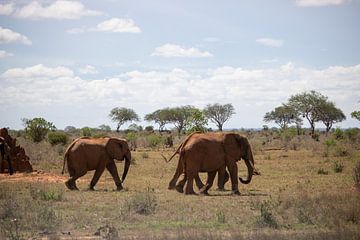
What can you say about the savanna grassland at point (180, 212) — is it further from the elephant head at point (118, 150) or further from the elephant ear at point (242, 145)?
the elephant ear at point (242, 145)

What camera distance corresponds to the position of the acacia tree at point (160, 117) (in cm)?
9330

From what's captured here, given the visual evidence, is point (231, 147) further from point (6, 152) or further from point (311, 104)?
point (311, 104)

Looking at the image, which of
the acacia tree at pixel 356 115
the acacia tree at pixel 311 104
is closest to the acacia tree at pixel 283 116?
the acacia tree at pixel 311 104

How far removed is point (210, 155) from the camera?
20.7m

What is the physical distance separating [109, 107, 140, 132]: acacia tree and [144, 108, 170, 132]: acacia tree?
282cm

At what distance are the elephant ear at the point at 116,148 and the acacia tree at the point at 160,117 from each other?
228 ft

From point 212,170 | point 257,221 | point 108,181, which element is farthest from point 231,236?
point 108,181

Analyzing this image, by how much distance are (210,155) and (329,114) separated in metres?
61.8

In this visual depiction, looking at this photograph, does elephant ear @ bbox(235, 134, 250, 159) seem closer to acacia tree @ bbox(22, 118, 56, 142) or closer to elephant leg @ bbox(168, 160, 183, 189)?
elephant leg @ bbox(168, 160, 183, 189)

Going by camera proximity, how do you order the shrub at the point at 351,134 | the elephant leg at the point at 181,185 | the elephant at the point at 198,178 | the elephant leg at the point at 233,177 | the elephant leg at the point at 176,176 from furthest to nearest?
the shrub at the point at 351,134 < the elephant leg at the point at 176,176 < the elephant at the point at 198,178 < the elephant leg at the point at 181,185 < the elephant leg at the point at 233,177

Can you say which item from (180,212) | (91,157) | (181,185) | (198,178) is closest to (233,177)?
(198,178)

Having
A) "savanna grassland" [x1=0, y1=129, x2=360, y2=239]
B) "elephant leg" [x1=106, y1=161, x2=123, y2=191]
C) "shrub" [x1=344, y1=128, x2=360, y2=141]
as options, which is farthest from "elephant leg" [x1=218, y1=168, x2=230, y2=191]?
"shrub" [x1=344, y1=128, x2=360, y2=141]

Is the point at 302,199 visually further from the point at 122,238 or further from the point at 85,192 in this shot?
the point at 85,192

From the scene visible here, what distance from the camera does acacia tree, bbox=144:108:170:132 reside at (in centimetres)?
9330
